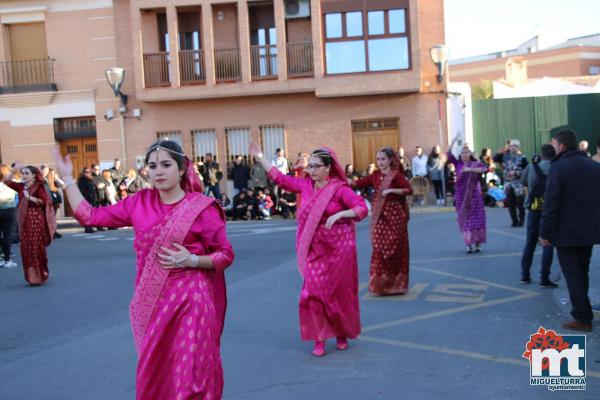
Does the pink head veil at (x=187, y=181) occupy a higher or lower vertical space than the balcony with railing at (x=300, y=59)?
lower

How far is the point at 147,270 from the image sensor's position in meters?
4.38

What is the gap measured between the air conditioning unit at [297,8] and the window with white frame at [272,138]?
3894 mm

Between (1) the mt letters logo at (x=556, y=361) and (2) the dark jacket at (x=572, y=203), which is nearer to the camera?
(1) the mt letters logo at (x=556, y=361)

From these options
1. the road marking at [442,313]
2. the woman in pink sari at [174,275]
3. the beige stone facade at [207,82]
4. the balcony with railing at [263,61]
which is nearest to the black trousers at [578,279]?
the road marking at [442,313]

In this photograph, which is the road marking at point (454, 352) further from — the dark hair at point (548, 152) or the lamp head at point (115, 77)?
the lamp head at point (115, 77)

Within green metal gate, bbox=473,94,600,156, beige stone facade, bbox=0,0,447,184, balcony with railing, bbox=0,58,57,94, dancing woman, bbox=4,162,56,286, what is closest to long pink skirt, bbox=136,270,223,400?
dancing woman, bbox=4,162,56,286

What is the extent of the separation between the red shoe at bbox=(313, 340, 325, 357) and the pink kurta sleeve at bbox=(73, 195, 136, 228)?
2778 mm

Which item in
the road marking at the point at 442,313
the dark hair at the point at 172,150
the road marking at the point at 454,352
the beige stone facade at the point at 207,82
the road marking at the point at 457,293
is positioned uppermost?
the beige stone facade at the point at 207,82

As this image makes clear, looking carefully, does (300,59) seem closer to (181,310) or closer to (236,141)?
(236,141)

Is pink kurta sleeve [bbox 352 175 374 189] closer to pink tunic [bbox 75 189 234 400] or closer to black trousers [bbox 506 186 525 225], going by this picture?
pink tunic [bbox 75 189 234 400]

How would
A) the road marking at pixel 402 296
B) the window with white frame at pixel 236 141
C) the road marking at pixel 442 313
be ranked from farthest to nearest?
the window with white frame at pixel 236 141, the road marking at pixel 402 296, the road marking at pixel 442 313

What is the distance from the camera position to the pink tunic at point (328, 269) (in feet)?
22.5

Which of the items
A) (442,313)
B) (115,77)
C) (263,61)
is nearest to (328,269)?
(442,313)

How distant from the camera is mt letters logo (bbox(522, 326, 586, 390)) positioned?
566 cm
